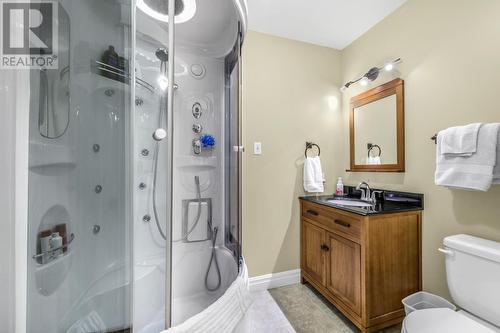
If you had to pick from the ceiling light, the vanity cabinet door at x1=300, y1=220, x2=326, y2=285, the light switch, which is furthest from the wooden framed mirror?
the ceiling light

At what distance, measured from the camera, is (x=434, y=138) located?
1.37 meters

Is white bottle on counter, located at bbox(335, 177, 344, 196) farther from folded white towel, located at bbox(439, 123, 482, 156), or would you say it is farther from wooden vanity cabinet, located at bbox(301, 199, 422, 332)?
folded white towel, located at bbox(439, 123, 482, 156)

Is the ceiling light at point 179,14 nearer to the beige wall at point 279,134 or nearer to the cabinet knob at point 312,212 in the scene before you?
the beige wall at point 279,134

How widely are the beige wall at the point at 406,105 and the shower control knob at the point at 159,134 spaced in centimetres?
98

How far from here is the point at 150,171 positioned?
1078 mm

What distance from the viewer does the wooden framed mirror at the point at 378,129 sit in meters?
1.66

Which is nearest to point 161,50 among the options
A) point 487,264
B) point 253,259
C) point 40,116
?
point 40,116

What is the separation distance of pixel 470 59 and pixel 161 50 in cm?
178

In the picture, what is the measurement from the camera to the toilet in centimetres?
92

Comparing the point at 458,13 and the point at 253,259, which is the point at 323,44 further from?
the point at 253,259

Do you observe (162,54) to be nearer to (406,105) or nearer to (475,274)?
(406,105)

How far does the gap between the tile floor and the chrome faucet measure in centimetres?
92

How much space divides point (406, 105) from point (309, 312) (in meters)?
1.76

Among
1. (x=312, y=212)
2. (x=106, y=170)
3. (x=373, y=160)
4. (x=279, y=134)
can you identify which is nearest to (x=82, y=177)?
(x=106, y=170)
